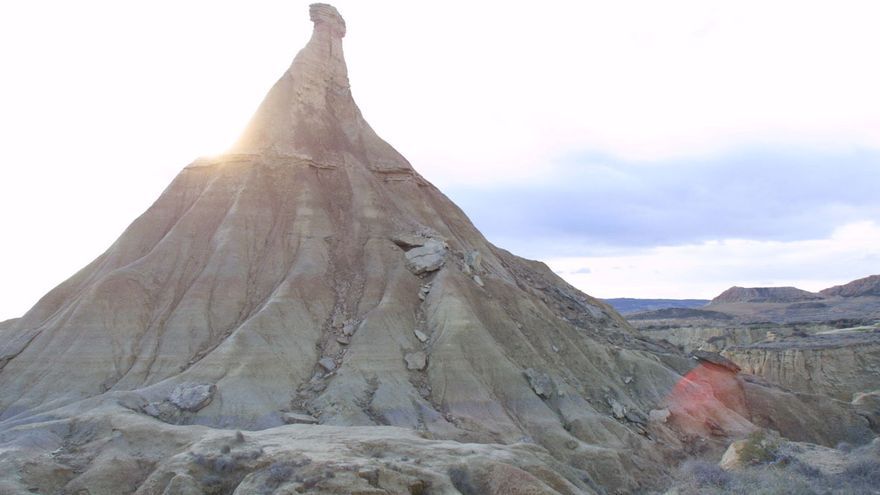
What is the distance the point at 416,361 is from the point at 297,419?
7769 millimetres

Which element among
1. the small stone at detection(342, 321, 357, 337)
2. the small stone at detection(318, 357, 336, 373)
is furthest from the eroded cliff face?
the small stone at detection(318, 357, 336, 373)

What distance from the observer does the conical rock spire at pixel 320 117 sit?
161ft

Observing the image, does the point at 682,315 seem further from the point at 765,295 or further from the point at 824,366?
the point at 824,366

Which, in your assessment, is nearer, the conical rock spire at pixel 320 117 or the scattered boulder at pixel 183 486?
the scattered boulder at pixel 183 486

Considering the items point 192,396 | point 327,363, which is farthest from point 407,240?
point 192,396

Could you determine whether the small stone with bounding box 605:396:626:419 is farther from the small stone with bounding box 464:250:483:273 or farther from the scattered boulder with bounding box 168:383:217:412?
the scattered boulder with bounding box 168:383:217:412

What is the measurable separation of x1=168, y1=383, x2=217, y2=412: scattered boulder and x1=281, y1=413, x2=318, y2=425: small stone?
360cm

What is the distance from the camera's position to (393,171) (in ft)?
171

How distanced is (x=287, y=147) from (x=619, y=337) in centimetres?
2806

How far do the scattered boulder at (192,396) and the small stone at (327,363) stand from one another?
5.68m

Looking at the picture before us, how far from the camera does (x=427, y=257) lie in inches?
1687

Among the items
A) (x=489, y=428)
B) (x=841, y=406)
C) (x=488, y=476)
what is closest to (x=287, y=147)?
(x=489, y=428)

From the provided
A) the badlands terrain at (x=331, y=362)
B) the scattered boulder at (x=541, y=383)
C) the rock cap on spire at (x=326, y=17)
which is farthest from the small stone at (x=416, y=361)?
the rock cap on spire at (x=326, y=17)

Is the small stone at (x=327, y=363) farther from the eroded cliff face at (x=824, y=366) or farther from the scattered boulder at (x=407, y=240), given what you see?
the eroded cliff face at (x=824, y=366)
